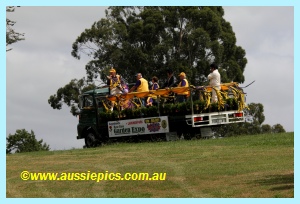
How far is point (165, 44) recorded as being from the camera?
48.5 meters

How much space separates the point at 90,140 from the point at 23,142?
52.9ft

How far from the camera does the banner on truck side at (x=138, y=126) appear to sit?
2640 cm

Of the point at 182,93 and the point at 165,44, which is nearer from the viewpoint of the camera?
the point at 182,93

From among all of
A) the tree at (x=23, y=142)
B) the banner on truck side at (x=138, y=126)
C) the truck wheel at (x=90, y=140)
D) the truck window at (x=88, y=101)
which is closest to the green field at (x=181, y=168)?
the banner on truck side at (x=138, y=126)

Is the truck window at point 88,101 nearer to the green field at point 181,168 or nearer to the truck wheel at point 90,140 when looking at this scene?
the truck wheel at point 90,140

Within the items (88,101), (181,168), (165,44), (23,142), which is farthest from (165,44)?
(181,168)

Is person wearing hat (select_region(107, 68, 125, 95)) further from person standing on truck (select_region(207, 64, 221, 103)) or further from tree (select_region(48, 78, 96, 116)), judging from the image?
tree (select_region(48, 78, 96, 116))

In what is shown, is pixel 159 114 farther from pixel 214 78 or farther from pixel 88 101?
pixel 88 101

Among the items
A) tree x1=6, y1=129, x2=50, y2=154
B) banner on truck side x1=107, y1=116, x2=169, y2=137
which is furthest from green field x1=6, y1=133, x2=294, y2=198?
tree x1=6, y1=129, x2=50, y2=154

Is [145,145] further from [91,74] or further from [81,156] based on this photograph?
[91,74]

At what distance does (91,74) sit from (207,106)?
86.8 feet

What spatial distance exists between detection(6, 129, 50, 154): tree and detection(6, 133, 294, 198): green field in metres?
18.3

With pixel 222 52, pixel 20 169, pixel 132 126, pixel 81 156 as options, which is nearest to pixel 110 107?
pixel 132 126

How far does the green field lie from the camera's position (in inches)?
585
